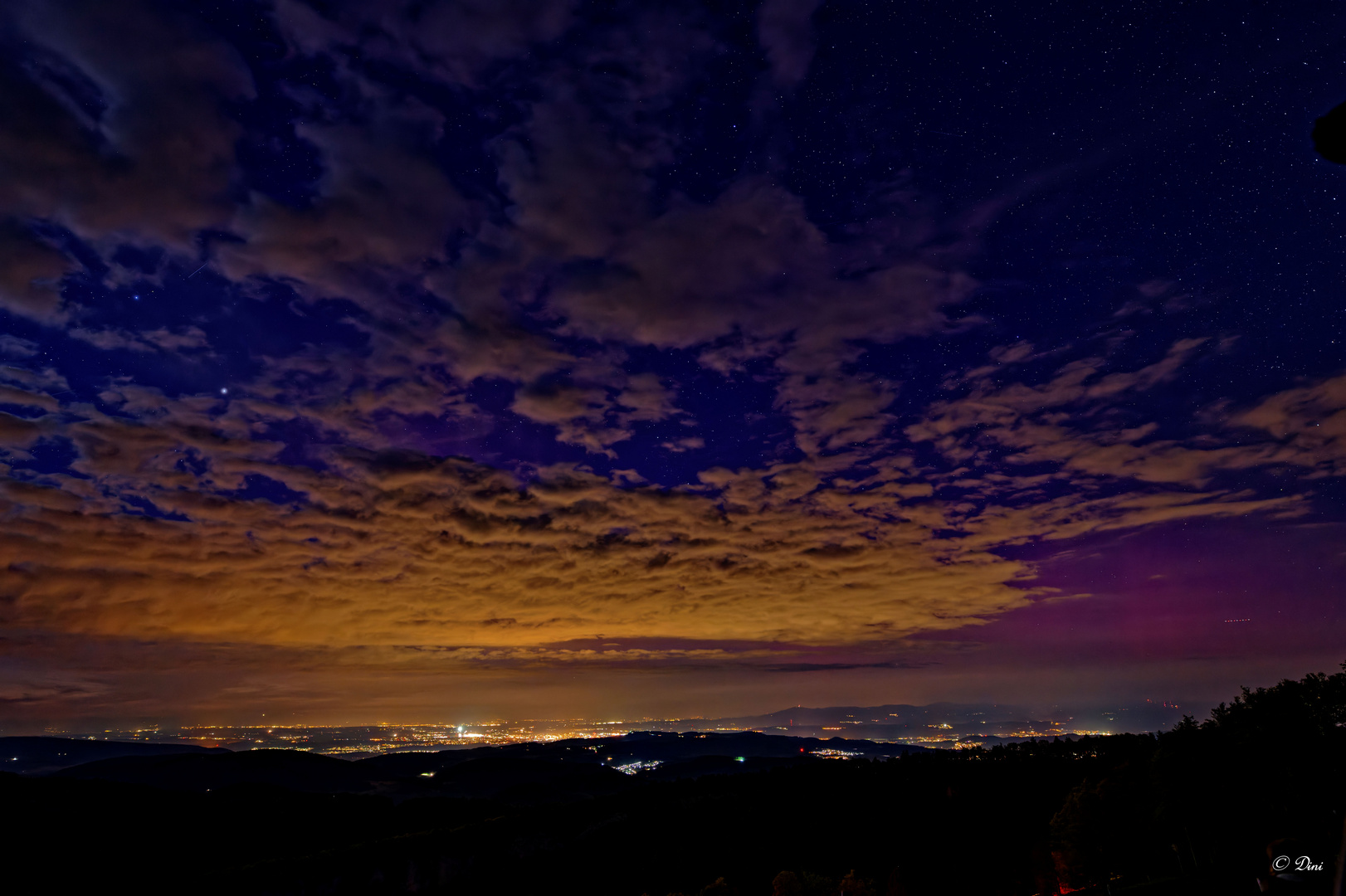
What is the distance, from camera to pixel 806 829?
4486 inches

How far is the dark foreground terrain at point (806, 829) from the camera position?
49375 mm

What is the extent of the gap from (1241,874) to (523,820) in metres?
121

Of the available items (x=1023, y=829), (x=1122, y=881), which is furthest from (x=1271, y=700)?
(x=1023, y=829)

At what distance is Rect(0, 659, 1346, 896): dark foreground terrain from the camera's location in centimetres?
4938

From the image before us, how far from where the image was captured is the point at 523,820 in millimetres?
129875

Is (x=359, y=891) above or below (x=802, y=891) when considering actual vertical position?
below

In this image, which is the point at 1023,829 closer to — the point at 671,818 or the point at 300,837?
the point at 671,818

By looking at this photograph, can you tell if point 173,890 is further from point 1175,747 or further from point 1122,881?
point 1175,747

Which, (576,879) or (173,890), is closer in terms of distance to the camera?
(173,890)

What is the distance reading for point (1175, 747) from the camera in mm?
53219

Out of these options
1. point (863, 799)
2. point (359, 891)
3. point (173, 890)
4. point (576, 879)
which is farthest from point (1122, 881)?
point (173, 890)

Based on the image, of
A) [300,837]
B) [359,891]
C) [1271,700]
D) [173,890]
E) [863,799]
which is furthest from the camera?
[300,837]

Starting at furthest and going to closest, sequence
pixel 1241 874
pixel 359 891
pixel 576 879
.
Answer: pixel 576 879 < pixel 359 891 < pixel 1241 874

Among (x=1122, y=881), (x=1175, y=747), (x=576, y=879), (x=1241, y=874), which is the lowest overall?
(x=576, y=879)
